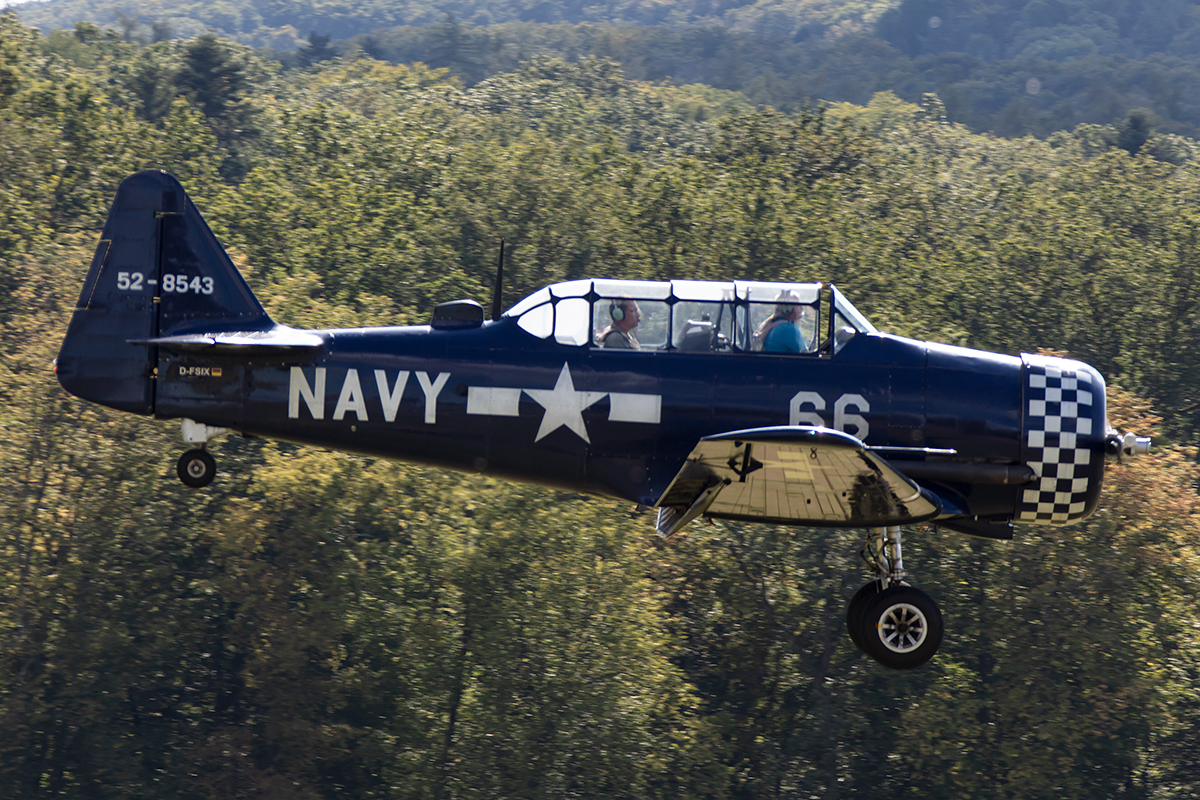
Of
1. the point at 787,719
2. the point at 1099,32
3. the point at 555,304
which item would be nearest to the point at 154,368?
the point at 555,304

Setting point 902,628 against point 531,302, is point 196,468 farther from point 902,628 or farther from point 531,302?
point 902,628

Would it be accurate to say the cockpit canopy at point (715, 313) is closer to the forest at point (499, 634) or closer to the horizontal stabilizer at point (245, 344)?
the horizontal stabilizer at point (245, 344)

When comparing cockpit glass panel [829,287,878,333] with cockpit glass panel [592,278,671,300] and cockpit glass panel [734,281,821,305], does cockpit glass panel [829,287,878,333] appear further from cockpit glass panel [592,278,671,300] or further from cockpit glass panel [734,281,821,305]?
cockpit glass panel [592,278,671,300]

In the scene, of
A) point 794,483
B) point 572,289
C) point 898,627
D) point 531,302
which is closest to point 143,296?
point 531,302

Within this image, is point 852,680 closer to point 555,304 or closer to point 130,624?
point 130,624

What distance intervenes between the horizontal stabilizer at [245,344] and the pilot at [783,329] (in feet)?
11.5

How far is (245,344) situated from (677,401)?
3.47 metres

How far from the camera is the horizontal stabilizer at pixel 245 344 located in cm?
1052

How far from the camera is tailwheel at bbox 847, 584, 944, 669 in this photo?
399 inches

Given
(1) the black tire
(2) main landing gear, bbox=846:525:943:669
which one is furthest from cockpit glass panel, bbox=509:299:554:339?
(1) the black tire

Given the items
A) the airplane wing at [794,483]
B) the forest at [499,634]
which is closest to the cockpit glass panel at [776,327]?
the airplane wing at [794,483]

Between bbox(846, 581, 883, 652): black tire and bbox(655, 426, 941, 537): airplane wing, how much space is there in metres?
0.72

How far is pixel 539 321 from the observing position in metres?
10.4

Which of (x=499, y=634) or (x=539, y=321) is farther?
(x=499, y=634)
